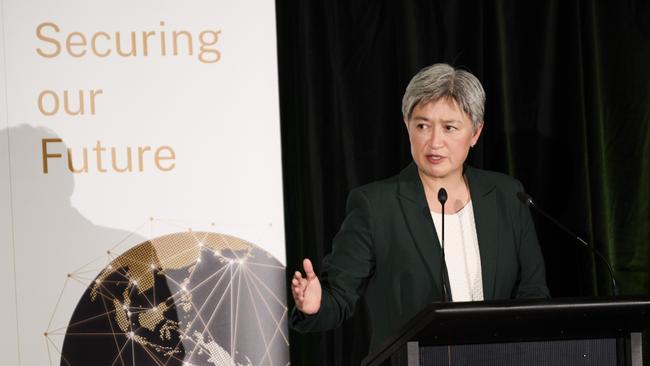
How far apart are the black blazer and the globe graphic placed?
45cm

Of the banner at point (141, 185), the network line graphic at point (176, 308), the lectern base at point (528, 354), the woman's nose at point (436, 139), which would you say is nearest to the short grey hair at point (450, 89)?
the woman's nose at point (436, 139)

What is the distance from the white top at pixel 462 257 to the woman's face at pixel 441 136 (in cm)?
18

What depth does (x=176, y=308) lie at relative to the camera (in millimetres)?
3102

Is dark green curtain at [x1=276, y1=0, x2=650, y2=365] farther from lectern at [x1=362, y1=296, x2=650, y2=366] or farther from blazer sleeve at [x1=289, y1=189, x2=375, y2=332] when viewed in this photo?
lectern at [x1=362, y1=296, x2=650, y2=366]

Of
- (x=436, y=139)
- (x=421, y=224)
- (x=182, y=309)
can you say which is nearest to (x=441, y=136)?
(x=436, y=139)

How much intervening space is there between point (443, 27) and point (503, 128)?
508 millimetres

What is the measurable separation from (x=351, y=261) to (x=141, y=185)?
886 millimetres

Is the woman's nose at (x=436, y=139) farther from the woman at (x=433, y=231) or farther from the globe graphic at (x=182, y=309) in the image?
the globe graphic at (x=182, y=309)

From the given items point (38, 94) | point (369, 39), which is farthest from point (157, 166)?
point (369, 39)

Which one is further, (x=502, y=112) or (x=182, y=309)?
(x=502, y=112)

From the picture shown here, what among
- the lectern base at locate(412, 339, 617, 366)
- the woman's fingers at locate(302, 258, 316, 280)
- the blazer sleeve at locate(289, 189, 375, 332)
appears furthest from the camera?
the blazer sleeve at locate(289, 189, 375, 332)

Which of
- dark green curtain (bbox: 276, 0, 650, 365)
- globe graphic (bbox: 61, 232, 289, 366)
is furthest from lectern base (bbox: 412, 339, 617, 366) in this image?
dark green curtain (bbox: 276, 0, 650, 365)

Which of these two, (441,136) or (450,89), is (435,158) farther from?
(450,89)

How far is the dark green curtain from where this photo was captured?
11.5 ft
